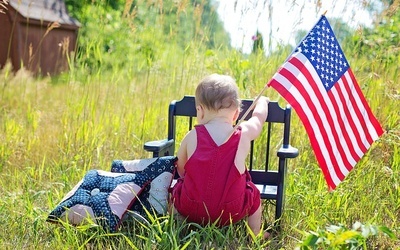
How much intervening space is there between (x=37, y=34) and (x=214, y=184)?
10.7m

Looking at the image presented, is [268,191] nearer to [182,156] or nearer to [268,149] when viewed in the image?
[268,149]

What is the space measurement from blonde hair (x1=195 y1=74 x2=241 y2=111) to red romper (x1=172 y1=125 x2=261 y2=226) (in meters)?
0.16

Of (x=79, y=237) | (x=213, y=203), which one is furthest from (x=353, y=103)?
(x=79, y=237)

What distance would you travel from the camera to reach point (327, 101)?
13.9 feet

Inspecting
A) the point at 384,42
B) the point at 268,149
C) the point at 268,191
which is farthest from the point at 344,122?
the point at 384,42

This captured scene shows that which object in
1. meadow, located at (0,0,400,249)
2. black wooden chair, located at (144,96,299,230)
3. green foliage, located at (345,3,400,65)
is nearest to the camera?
meadow, located at (0,0,400,249)

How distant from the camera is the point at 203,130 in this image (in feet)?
13.3

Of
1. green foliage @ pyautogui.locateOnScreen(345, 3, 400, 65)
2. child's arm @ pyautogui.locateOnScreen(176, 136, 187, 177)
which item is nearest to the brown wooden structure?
green foliage @ pyautogui.locateOnScreen(345, 3, 400, 65)

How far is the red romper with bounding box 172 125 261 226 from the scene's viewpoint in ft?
13.0

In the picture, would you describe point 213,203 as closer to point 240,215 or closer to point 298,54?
point 240,215

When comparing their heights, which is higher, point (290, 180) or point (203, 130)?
point (203, 130)

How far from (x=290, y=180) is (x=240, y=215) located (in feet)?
3.17

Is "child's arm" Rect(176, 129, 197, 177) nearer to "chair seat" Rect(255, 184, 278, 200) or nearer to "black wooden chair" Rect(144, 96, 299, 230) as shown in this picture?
"black wooden chair" Rect(144, 96, 299, 230)

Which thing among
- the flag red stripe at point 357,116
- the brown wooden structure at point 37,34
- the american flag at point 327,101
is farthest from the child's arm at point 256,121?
the brown wooden structure at point 37,34
